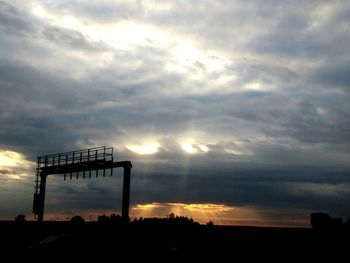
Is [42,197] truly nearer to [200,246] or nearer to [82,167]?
[82,167]

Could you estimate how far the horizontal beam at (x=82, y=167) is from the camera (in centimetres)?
4639

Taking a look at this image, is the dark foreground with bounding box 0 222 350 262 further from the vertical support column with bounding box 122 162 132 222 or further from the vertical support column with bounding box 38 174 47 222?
the vertical support column with bounding box 38 174 47 222

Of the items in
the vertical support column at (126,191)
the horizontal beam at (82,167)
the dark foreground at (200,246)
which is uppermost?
the horizontal beam at (82,167)

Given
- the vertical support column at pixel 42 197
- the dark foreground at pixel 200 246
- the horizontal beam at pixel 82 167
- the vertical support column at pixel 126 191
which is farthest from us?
the vertical support column at pixel 42 197

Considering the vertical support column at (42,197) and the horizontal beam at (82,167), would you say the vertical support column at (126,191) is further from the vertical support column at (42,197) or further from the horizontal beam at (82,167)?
the vertical support column at (42,197)

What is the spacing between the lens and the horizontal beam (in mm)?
46388

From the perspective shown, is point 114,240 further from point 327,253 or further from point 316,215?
point 316,215

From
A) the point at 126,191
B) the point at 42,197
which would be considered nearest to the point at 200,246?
the point at 126,191

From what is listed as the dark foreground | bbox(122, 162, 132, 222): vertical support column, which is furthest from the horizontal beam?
the dark foreground

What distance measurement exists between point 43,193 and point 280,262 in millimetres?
40630

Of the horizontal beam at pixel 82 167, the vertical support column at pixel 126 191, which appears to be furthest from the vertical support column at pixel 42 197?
the vertical support column at pixel 126 191

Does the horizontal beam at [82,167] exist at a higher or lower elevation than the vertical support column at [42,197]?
higher

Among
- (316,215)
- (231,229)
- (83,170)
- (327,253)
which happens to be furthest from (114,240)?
(83,170)

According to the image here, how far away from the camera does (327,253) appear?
20.4m
